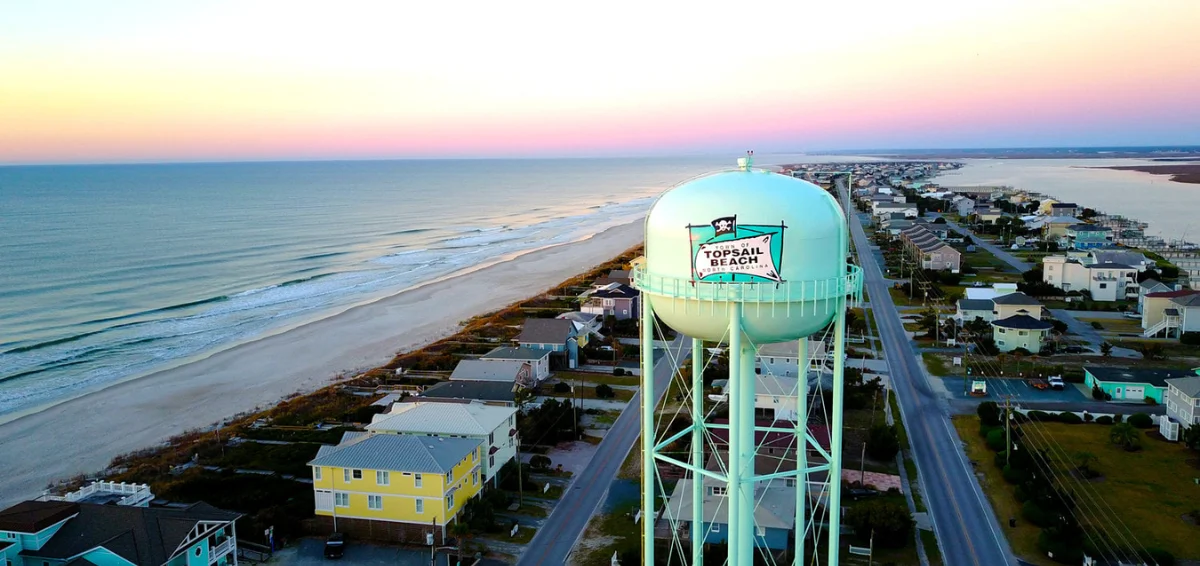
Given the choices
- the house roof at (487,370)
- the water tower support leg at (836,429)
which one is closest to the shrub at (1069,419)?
the water tower support leg at (836,429)

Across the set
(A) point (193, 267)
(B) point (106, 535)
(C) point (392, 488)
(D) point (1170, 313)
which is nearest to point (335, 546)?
(C) point (392, 488)

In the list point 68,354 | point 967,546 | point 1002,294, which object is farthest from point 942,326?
point 68,354

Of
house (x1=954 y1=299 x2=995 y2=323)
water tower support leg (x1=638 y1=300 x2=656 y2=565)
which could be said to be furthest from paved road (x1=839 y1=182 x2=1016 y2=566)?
water tower support leg (x1=638 y1=300 x2=656 y2=565)

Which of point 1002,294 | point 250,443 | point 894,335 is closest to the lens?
point 250,443

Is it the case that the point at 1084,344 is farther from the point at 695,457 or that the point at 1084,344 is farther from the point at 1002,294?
the point at 695,457

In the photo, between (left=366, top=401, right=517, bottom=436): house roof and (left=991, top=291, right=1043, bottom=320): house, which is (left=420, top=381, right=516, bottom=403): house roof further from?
(left=991, top=291, right=1043, bottom=320): house

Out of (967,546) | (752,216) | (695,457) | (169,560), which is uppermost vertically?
(752,216)

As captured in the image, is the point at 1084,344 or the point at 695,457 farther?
the point at 1084,344
